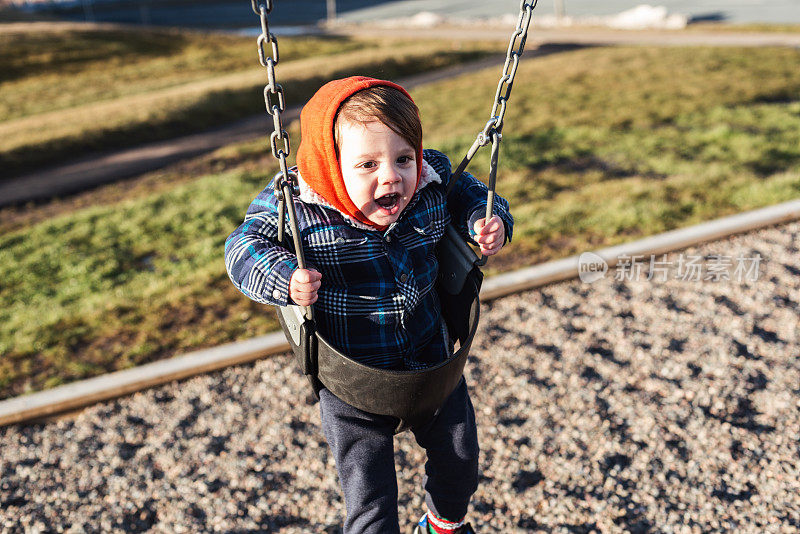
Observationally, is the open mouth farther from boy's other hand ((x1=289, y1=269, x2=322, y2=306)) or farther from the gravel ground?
the gravel ground

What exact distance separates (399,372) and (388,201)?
0.46 metres

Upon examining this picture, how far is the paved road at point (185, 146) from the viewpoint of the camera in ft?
24.6

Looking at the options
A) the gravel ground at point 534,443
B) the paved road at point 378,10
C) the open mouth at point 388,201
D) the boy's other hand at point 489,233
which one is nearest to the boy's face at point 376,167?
the open mouth at point 388,201

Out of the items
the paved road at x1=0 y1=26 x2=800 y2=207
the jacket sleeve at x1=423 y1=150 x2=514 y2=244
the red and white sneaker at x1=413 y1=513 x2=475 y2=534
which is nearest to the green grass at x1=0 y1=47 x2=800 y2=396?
the paved road at x1=0 y1=26 x2=800 y2=207

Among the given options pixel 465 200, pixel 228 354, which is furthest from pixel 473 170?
pixel 465 200

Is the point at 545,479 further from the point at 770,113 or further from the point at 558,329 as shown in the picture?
the point at 770,113

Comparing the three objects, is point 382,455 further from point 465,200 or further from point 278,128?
point 278,128

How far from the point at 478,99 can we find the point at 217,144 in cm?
400

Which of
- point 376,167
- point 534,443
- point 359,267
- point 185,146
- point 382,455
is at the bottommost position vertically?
point 185,146

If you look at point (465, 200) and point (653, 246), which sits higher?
point (465, 200)

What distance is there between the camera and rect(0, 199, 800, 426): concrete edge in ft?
10.3

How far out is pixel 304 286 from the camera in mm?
1612

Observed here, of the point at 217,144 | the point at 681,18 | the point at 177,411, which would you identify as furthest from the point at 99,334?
the point at 681,18

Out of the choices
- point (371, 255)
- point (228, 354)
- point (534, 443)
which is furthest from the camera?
point (228, 354)
